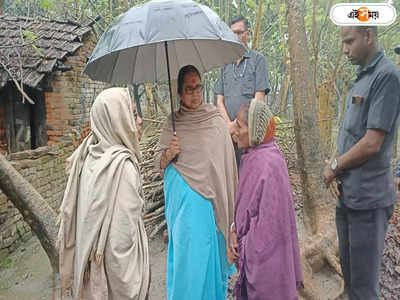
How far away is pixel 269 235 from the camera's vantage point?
176cm

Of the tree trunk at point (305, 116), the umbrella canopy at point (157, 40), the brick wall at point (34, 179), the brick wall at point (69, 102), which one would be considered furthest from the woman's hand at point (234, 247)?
the brick wall at point (69, 102)

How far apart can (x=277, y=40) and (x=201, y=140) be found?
12.5 metres

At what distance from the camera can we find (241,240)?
1922 millimetres

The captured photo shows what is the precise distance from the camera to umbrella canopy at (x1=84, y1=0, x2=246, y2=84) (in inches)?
75.8

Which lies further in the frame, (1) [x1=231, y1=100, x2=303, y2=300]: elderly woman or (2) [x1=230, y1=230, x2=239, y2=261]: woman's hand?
(2) [x1=230, y1=230, x2=239, y2=261]: woman's hand

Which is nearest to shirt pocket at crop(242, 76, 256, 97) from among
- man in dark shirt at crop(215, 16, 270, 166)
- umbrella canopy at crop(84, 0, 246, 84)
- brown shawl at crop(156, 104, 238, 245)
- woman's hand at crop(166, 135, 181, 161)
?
man in dark shirt at crop(215, 16, 270, 166)

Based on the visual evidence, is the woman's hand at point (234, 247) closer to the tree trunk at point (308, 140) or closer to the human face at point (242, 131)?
the human face at point (242, 131)

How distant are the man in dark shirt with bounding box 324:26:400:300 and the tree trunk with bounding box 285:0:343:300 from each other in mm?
1163

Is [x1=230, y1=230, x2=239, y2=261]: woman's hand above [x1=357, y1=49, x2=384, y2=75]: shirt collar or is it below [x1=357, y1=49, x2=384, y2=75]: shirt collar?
below

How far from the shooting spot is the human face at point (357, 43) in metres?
2.00

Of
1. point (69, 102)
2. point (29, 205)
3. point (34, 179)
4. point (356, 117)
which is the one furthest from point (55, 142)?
point (356, 117)

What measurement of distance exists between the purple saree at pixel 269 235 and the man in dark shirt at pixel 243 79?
4.94 ft

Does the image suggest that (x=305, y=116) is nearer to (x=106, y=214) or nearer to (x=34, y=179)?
(x=106, y=214)

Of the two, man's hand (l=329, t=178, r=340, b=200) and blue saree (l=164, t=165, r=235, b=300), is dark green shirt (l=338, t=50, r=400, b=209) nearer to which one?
man's hand (l=329, t=178, r=340, b=200)
